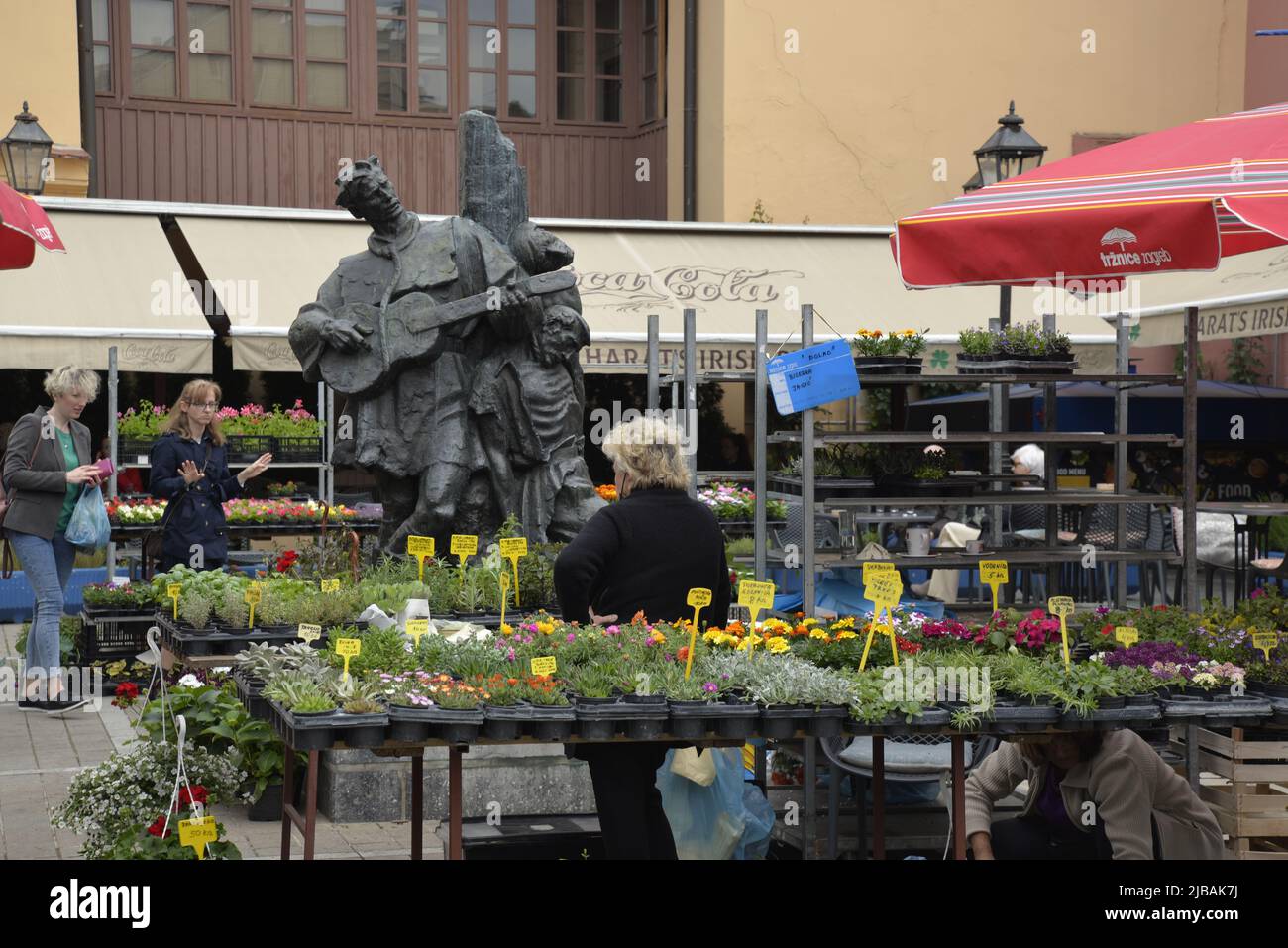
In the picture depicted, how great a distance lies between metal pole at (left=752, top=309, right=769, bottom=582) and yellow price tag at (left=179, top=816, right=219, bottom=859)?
144 inches

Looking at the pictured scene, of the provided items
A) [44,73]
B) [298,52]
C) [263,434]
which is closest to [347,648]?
[263,434]

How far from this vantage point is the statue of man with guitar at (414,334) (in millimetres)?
8953

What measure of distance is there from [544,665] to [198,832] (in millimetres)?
1102

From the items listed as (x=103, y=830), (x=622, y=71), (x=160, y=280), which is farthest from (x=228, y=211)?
(x=103, y=830)

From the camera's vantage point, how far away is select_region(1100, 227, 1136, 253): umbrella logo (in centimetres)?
591

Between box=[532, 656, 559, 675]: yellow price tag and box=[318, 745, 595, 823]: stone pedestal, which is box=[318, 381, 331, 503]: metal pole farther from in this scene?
box=[532, 656, 559, 675]: yellow price tag

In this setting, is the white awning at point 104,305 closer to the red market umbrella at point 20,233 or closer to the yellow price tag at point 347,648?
the red market umbrella at point 20,233

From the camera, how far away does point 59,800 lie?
7203 mm

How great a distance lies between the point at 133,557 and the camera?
1320cm

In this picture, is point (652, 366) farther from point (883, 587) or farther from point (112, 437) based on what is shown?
point (112, 437)

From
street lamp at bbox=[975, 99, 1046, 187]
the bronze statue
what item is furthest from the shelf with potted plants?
street lamp at bbox=[975, 99, 1046, 187]

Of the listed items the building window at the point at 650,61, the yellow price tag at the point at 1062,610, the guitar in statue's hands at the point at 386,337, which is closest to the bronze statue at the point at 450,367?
the guitar in statue's hands at the point at 386,337
